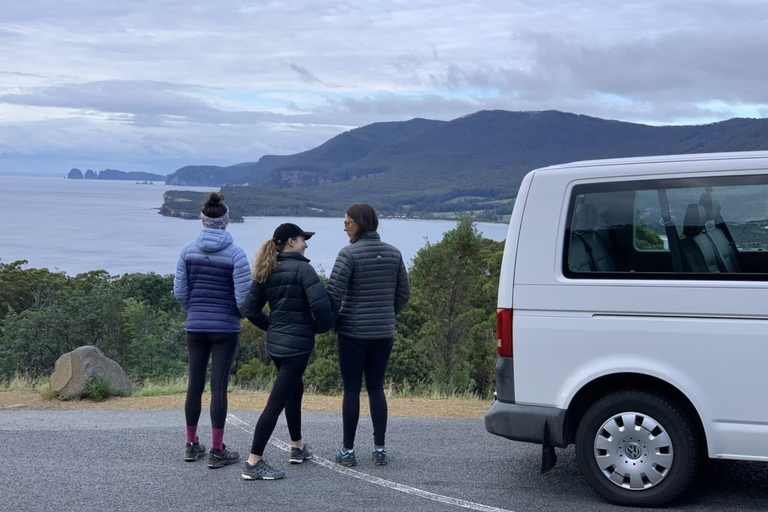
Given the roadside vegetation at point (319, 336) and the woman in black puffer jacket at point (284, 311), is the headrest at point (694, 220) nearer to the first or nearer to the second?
the woman in black puffer jacket at point (284, 311)

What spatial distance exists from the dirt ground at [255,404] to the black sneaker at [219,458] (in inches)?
102

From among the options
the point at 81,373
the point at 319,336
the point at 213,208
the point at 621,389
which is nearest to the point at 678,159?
the point at 621,389

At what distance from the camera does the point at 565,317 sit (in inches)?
216

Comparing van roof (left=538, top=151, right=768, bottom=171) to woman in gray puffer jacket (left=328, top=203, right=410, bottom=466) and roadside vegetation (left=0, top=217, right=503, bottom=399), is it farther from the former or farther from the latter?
roadside vegetation (left=0, top=217, right=503, bottom=399)

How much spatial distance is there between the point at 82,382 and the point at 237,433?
3.56 m

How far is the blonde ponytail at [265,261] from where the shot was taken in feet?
20.4

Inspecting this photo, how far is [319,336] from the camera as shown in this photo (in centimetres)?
4291

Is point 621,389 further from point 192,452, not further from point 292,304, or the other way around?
point 192,452

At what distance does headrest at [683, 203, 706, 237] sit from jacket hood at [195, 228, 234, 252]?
3336mm

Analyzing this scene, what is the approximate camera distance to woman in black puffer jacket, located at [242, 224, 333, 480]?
6230mm

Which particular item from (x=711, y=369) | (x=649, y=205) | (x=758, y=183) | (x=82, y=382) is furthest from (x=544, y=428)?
(x=82, y=382)

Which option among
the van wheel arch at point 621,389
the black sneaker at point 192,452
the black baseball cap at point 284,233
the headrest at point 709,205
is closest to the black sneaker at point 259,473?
the black sneaker at point 192,452

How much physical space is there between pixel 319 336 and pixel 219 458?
36371 millimetres

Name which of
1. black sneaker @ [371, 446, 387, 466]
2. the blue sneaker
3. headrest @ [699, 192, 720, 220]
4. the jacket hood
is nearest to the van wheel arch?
headrest @ [699, 192, 720, 220]
